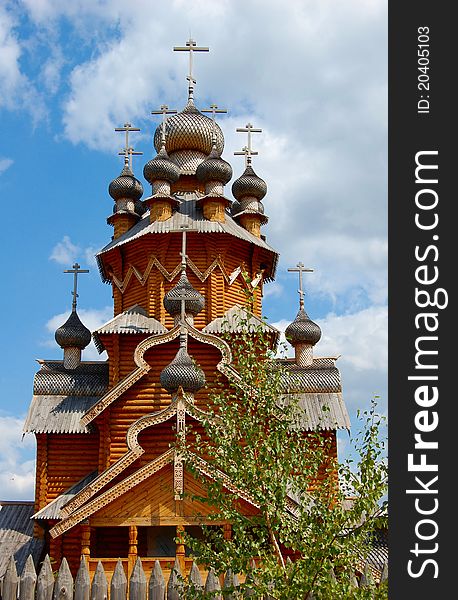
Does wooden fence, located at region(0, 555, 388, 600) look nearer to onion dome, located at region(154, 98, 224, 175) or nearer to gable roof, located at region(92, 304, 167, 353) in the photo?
gable roof, located at region(92, 304, 167, 353)

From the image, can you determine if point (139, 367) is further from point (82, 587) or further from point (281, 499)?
point (281, 499)

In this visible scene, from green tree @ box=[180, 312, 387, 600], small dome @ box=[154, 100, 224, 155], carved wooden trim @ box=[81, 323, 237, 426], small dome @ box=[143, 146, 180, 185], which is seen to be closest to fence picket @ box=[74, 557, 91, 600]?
green tree @ box=[180, 312, 387, 600]

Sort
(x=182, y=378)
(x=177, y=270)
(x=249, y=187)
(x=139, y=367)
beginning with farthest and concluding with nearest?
(x=249, y=187) → (x=177, y=270) → (x=139, y=367) → (x=182, y=378)

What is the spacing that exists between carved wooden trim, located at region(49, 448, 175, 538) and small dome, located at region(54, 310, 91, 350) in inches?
226

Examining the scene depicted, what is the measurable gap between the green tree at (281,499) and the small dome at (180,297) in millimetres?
8866

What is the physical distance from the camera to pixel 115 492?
1256 cm

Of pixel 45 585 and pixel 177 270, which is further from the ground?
pixel 177 270

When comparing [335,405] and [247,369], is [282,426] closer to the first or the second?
[247,369]

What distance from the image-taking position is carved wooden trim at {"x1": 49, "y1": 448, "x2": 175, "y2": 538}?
40.9 feet

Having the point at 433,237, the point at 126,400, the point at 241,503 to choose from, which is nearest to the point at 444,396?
the point at 433,237

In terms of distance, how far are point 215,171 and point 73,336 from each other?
15.5ft

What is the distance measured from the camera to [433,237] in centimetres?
545

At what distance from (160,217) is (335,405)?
5.42 metres

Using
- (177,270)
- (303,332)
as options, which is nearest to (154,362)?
(177,270)
